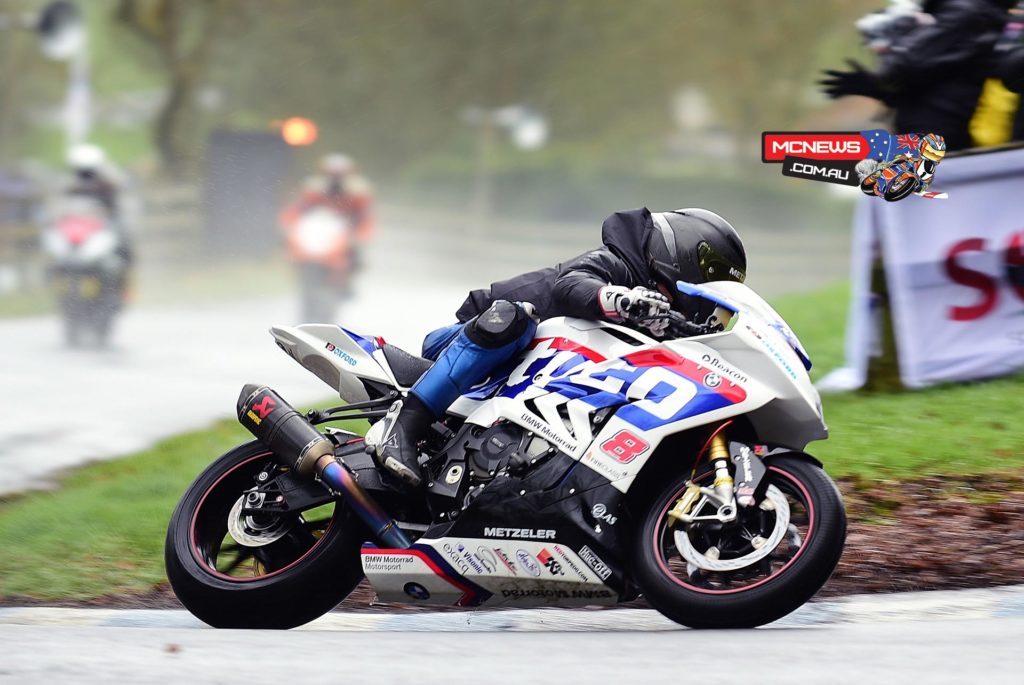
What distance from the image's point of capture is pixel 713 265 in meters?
4.79

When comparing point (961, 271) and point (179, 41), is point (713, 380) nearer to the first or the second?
point (961, 271)

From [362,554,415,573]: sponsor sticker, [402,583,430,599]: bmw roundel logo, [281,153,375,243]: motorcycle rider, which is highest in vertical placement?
[362,554,415,573]: sponsor sticker

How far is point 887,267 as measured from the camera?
821 centimetres

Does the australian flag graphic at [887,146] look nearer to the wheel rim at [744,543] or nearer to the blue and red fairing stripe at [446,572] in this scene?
the wheel rim at [744,543]

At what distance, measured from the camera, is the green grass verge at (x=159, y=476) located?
20.3ft

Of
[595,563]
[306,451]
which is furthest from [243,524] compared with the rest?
[595,563]

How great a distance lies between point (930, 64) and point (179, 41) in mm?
27892

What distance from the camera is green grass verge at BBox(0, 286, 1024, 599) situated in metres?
6.19

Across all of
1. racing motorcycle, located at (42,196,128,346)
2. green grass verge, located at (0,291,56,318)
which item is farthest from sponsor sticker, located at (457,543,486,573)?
green grass verge, located at (0,291,56,318)

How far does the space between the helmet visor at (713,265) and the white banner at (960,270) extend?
3530mm

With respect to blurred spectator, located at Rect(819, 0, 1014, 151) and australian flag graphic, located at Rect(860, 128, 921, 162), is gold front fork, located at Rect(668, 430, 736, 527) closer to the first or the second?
australian flag graphic, located at Rect(860, 128, 921, 162)

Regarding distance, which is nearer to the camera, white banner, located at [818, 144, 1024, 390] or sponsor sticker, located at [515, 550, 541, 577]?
sponsor sticker, located at [515, 550, 541, 577]

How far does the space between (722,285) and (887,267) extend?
3.81 m

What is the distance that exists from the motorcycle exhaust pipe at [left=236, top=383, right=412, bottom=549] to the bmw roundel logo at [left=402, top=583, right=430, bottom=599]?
0.13 meters
